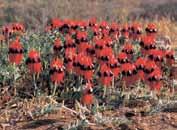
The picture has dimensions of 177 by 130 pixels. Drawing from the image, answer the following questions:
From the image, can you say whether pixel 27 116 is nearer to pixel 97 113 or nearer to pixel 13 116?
pixel 13 116

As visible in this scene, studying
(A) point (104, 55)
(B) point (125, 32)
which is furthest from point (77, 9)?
(A) point (104, 55)

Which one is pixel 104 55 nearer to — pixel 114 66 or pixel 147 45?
pixel 114 66

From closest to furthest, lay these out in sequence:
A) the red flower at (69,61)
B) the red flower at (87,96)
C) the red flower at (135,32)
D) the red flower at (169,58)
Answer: the red flower at (87,96)
the red flower at (69,61)
the red flower at (169,58)
the red flower at (135,32)

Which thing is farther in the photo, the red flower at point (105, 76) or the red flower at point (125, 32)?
the red flower at point (125, 32)

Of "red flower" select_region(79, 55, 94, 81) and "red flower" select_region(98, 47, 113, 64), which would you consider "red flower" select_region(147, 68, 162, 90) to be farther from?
"red flower" select_region(79, 55, 94, 81)

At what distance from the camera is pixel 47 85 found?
6195 millimetres

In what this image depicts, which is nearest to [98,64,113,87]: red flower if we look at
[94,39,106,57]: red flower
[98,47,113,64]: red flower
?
[98,47,113,64]: red flower

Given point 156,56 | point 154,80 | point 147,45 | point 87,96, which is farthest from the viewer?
point 147,45

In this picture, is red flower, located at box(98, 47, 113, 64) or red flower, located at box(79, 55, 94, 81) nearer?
red flower, located at box(79, 55, 94, 81)

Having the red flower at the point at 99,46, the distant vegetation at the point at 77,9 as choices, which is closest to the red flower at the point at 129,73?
the red flower at the point at 99,46

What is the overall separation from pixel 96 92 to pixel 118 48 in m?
1.13

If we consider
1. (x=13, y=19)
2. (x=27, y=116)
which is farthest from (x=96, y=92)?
(x=13, y=19)

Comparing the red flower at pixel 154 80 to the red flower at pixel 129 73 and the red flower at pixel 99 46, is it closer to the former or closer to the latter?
the red flower at pixel 129 73

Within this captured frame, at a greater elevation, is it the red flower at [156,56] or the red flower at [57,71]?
the red flower at [156,56]
